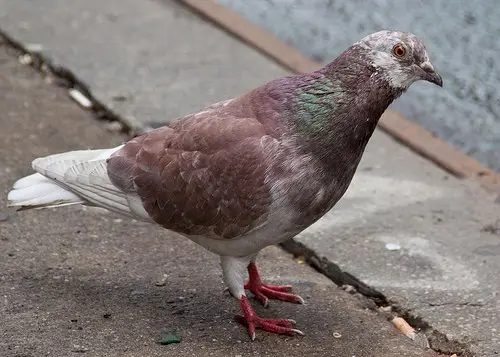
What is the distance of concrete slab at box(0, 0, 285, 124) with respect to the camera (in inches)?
247

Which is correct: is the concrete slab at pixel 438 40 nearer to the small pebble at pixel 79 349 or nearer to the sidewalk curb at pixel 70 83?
the sidewalk curb at pixel 70 83

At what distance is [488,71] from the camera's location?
740 centimetres

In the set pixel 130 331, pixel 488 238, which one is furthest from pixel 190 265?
pixel 488 238

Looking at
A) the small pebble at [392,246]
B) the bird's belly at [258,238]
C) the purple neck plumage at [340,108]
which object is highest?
the purple neck plumage at [340,108]

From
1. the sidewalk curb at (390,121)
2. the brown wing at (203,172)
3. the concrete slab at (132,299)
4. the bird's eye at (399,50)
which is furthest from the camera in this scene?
the sidewalk curb at (390,121)

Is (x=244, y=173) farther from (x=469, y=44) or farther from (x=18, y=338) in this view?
(x=469, y=44)

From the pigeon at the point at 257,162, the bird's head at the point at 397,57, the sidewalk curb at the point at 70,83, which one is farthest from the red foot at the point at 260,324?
the sidewalk curb at the point at 70,83

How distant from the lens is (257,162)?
149 inches

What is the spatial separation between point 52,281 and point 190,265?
24.8 inches

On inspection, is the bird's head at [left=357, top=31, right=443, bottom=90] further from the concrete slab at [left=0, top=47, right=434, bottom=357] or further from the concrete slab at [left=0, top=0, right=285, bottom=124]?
the concrete slab at [left=0, top=0, right=285, bottom=124]

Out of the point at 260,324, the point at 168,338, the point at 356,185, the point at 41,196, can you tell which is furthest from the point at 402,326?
the point at 41,196

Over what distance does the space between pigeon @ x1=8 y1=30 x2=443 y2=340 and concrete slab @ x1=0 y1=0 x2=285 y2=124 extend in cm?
186

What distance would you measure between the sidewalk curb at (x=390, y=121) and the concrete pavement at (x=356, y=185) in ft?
0.29

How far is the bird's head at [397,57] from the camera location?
3.64 metres
